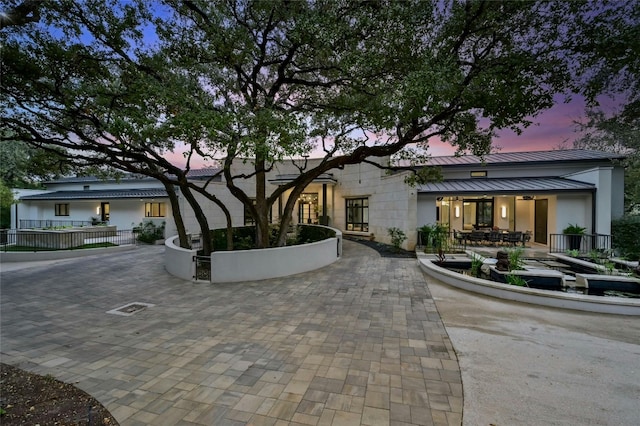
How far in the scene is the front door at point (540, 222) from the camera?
14.4 metres

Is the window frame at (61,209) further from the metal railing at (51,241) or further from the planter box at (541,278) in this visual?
the planter box at (541,278)

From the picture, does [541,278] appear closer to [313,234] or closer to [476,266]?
[476,266]

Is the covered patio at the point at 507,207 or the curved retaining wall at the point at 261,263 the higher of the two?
the covered patio at the point at 507,207

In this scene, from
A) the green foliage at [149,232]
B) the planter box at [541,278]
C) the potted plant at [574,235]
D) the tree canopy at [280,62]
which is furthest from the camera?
the green foliage at [149,232]

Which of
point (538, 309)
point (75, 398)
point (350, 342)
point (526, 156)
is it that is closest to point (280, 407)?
point (350, 342)

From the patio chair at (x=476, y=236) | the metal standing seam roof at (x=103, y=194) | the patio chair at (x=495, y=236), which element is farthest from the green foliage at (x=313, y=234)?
the metal standing seam roof at (x=103, y=194)

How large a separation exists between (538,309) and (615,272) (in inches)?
157

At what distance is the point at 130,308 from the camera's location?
6.19 m

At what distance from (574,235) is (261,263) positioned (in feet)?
44.7

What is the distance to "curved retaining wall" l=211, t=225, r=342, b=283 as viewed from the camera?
8.02m

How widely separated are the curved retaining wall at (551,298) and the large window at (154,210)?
766 inches

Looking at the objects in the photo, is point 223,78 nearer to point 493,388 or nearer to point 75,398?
point 75,398

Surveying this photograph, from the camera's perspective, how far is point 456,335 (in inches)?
184

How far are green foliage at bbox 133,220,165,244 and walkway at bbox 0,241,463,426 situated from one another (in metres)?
9.08
